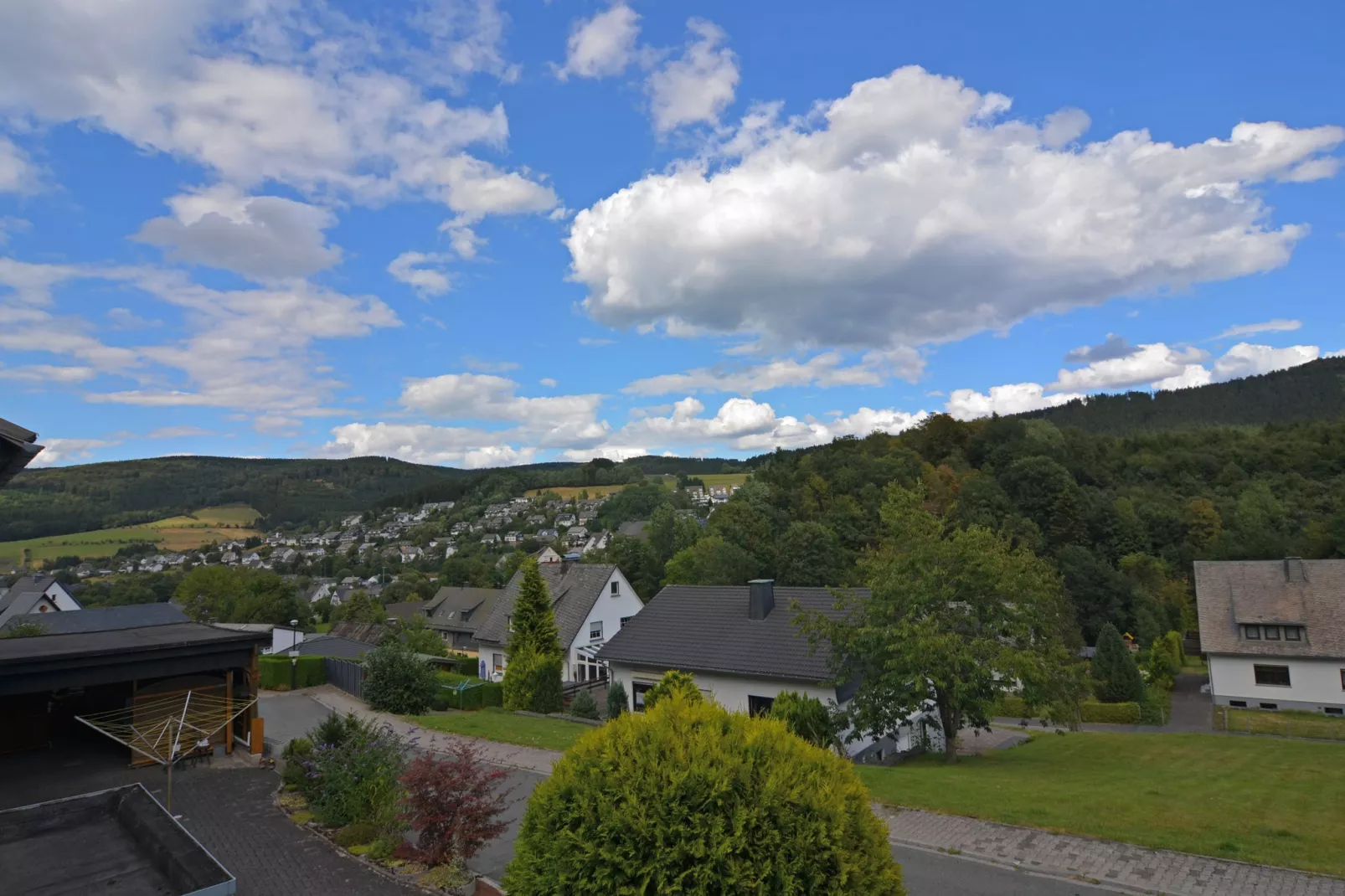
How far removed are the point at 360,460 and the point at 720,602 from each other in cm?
17084

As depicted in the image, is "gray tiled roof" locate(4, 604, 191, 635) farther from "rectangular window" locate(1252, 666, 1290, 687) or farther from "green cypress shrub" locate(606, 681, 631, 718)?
"rectangular window" locate(1252, 666, 1290, 687)

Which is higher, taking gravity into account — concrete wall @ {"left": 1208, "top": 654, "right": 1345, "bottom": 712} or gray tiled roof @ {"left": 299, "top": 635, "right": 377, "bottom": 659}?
gray tiled roof @ {"left": 299, "top": 635, "right": 377, "bottom": 659}

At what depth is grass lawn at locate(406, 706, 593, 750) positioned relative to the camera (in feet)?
Answer: 57.9

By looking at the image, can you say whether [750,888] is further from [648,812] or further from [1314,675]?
[1314,675]

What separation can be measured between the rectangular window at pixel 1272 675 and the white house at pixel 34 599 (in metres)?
61.7

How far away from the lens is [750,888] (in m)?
5.00

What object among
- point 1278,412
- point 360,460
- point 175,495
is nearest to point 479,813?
point 1278,412

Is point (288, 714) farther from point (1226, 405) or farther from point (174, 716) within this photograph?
point (1226, 405)

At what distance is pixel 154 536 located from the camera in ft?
A: 344

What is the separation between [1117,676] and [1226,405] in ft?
371

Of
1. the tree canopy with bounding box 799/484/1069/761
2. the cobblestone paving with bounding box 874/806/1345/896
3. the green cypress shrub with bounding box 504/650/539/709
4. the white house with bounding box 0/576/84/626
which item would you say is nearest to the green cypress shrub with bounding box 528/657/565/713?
the green cypress shrub with bounding box 504/650/539/709

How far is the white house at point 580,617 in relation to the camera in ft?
123

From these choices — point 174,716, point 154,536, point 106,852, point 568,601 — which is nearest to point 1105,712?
point 568,601

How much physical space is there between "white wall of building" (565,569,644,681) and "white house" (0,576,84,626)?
103 ft
